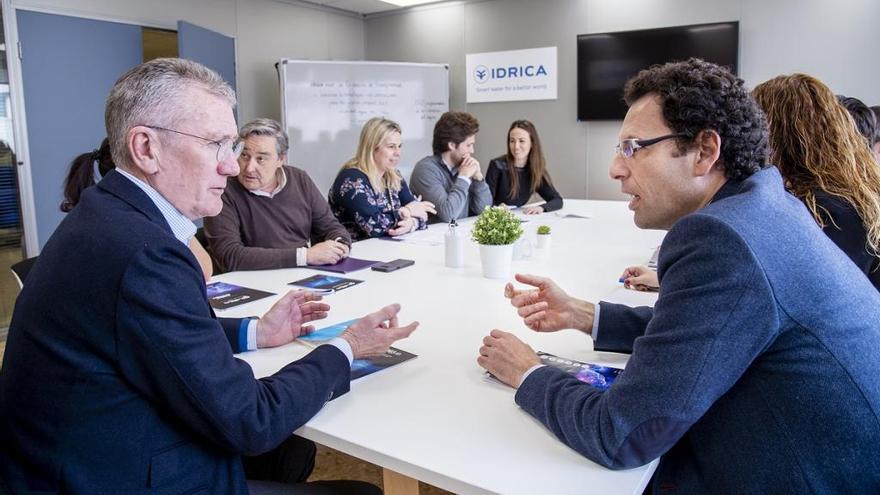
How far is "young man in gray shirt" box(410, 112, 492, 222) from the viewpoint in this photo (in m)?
3.85

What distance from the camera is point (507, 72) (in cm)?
627

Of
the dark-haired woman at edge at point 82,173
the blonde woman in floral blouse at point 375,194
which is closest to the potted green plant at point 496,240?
the dark-haired woman at edge at point 82,173

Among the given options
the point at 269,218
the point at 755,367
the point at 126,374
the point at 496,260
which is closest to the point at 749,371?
the point at 755,367

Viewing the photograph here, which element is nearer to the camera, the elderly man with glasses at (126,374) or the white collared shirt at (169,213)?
the elderly man with glasses at (126,374)

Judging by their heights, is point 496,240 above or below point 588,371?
above

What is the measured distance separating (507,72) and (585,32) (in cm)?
85

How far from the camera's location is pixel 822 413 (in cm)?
88

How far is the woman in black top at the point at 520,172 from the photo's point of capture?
473 centimetres

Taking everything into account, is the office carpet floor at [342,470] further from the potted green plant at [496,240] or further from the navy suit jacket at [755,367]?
the navy suit jacket at [755,367]

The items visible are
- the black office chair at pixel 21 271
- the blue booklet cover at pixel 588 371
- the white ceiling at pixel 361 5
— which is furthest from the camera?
the white ceiling at pixel 361 5

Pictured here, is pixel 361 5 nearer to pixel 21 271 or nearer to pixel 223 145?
pixel 21 271

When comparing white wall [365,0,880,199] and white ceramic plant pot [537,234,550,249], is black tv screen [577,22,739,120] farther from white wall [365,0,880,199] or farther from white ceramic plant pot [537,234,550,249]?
white ceramic plant pot [537,234,550,249]

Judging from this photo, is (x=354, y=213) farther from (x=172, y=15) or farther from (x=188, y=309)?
(x=172, y=15)

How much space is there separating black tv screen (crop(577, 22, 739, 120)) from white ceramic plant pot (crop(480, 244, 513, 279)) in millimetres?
3691
